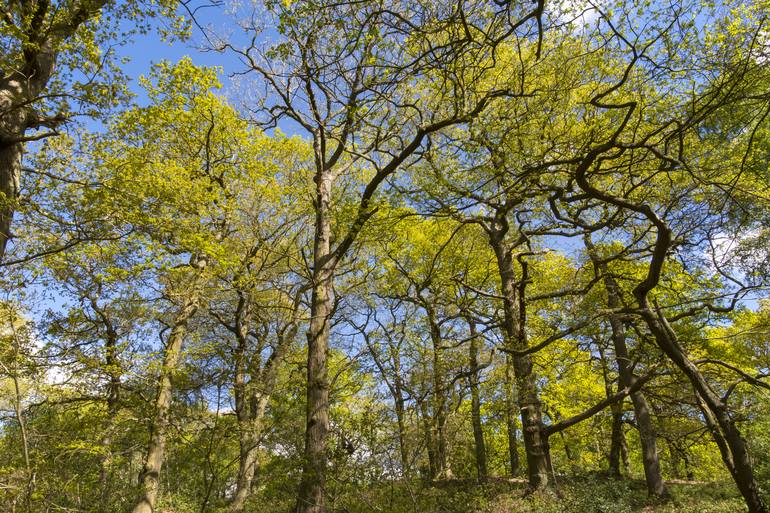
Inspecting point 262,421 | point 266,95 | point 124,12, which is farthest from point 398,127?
point 262,421

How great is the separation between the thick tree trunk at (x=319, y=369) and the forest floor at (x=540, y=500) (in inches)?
21.2

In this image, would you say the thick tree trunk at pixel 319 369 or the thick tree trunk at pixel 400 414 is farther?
the thick tree trunk at pixel 400 414

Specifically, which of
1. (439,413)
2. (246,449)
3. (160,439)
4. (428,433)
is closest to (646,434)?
(439,413)

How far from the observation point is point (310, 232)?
12078 millimetres

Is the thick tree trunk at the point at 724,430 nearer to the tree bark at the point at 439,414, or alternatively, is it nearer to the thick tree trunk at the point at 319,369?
the tree bark at the point at 439,414

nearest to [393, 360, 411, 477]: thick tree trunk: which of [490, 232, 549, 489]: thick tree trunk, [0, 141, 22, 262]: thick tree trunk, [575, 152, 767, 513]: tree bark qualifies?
[490, 232, 549, 489]: thick tree trunk

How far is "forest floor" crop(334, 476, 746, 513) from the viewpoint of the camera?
5.48 meters

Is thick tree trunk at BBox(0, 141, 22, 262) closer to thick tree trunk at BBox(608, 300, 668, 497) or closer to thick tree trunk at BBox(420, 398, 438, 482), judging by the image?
thick tree trunk at BBox(420, 398, 438, 482)

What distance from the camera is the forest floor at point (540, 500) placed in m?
5.48

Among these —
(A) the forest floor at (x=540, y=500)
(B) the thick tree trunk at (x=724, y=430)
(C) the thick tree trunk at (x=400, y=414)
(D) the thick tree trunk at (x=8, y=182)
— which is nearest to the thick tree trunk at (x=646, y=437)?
(A) the forest floor at (x=540, y=500)

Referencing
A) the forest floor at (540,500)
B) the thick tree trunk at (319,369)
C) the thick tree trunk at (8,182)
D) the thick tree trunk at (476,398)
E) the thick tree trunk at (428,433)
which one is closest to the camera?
the thick tree trunk at (8,182)

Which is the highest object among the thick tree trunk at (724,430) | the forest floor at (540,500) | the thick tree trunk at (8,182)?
the thick tree trunk at (8,182)

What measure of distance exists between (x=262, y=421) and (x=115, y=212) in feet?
13.4

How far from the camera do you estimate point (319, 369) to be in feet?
19.4
